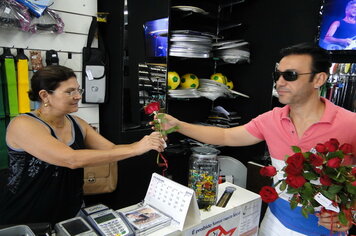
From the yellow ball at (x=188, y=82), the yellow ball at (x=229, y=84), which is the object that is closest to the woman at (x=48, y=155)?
the yellow ball at (x=188, y=82)

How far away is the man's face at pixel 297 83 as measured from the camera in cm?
142

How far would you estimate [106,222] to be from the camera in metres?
1.02

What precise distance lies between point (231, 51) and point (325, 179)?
85.4 inches

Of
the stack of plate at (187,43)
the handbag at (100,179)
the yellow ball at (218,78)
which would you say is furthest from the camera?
the yellow ball at (218,78)

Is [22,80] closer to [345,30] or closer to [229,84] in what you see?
[229,84]

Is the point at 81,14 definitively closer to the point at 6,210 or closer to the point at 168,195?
the point at 6,210

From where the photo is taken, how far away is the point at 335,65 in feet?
8.30

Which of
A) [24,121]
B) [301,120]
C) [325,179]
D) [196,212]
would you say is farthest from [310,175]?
[24,121]

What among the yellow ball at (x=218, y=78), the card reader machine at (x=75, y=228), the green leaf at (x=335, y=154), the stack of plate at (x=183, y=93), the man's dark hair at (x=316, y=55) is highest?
the man's dark hair at (x=316, y=55)

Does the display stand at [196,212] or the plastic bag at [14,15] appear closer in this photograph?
the display stand at [196,212]

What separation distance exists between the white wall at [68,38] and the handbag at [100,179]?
560 mm

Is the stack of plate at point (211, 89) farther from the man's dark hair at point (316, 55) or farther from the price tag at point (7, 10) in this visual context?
the price tag at point (7, 10)

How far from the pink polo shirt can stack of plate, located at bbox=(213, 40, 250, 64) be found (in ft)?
4.60

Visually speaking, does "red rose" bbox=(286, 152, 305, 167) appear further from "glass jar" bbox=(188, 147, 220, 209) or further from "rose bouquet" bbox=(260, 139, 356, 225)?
"glass jar" bbox=(188, 147, 220, 209)
